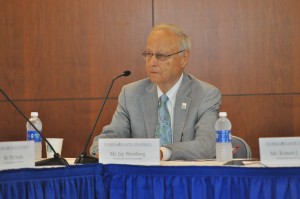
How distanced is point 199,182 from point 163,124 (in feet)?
4.50

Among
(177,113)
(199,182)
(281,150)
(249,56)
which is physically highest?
(249,56)

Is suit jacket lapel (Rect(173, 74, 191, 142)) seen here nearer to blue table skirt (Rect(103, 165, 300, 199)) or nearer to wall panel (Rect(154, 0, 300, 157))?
wall panel (Rect(154, 0, 300, 157))

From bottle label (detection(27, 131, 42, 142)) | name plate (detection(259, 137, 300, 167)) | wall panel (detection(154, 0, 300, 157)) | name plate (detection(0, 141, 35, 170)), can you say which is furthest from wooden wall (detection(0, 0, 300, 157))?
name plate (detection(0, 141, 35, 170))

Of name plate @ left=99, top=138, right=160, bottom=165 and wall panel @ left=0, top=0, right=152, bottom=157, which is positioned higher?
wall panel @ left=0, top=0, right=152, bottom=157

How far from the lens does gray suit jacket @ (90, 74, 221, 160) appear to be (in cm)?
348

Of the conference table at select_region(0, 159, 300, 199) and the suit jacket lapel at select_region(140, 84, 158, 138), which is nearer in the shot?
the conference table at select_region(0, 159, 300, 199)

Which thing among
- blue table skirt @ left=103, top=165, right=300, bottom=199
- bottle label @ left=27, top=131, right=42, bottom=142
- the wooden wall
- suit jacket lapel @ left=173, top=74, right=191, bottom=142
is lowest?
blue table skirt @ left=103, top=165, right=300, bottom=199

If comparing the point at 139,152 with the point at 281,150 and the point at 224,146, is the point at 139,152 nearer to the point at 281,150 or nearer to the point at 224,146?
the point at 281,150

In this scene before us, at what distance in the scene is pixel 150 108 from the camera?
3648 mm

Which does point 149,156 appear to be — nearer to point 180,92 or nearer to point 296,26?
point 180,92

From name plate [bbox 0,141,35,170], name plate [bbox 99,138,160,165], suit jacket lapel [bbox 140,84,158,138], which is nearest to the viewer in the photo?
name plate [bbox 0,141,35,170]

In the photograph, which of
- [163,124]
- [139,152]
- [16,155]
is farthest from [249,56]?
[16,155]

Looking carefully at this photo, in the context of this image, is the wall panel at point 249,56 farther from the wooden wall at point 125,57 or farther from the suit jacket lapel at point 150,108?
the suit jacket lapel at point 150,108

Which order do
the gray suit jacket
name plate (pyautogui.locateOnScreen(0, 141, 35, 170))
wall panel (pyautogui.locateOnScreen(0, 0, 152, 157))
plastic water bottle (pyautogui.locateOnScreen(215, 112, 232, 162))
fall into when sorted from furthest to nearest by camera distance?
wall panel (pyautogui.locateOnScreen(0, 0, 152, 157)), the gray suit jacket, plastic water bottle (pyautogui.locateOnScreen(215, 112, 232, 162)), name plate (pyautogui.locateOnScreen(0, 141, 35, 170))
